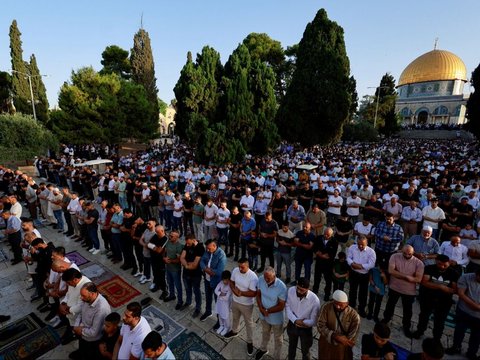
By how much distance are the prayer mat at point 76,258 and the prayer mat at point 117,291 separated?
4.86 ft

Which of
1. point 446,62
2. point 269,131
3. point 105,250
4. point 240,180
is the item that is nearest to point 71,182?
point 105,250

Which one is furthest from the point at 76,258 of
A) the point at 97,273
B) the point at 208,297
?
the point at 208,297

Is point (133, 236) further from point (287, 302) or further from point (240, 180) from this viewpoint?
point (240, 180)

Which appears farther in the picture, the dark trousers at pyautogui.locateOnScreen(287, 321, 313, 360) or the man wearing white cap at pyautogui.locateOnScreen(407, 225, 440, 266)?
the man wearing white cap at pyautogui.locateOnScreen(407, 225, 440, 266)

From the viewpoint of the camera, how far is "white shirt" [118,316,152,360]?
10.7 ft

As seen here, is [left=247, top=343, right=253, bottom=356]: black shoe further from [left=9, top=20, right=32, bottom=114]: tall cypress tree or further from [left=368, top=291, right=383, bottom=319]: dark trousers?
[left=9, top=20, right=32, bottom=114]: tall cypress tree

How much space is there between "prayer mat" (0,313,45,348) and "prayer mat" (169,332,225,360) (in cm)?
280

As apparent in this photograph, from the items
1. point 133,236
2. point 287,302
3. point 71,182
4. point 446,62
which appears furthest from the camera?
point 446,62

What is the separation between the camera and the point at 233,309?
15.0ft

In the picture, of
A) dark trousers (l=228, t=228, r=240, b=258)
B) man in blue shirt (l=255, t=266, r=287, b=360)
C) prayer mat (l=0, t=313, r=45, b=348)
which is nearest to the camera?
man in blue shirt (l=255, t=266, r=287, b=360)

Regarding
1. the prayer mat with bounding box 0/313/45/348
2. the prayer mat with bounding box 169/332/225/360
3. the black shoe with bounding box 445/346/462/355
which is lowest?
the prayer mat with bounding box 0/313/45/348

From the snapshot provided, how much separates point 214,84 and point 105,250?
542 inches

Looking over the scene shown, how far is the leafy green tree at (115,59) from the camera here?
39.6m

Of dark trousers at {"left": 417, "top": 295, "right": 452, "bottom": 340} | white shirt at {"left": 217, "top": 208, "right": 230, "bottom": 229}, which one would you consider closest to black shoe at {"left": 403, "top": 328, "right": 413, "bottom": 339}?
dark trousers at {"left": 417, "top": 295, "right": 452, "bottom": 340}
